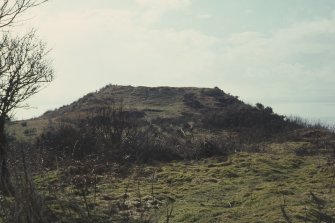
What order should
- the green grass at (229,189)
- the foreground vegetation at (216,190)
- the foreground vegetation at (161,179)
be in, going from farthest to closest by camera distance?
the green grass at (229,189) < the foreground vegetation at (216,190) < the foreground vegetation at (161,179)

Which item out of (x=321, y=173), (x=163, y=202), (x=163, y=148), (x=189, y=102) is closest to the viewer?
(x=163, y=202)

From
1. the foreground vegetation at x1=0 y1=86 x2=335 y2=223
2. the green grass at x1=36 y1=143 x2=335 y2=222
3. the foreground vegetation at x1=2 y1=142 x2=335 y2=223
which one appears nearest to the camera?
the foreground vegetation at x1=0 y1=86 x2=335 y2=223

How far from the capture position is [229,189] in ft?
52.7

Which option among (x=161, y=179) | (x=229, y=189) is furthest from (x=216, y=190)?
(x=161, y=179)

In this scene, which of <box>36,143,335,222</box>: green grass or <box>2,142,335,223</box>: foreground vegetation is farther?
<box>36,143,335,222</box>: green grass

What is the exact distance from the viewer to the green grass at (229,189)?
39.1 feet

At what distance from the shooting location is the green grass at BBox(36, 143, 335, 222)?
39.1 feet

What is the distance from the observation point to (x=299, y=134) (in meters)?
38.3

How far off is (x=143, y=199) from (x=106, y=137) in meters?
13.1

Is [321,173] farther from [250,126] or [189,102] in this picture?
[189,102]

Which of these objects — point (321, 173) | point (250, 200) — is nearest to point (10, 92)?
point (250, 200)

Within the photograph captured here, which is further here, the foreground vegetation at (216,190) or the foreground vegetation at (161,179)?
the foreground vegetation at (216,190)

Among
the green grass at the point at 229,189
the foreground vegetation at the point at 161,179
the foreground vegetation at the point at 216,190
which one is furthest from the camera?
the green grass at the point at 229,189

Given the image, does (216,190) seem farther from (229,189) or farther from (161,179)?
(161,179)
